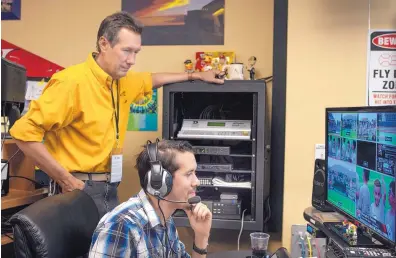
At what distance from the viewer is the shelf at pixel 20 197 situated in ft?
6.28

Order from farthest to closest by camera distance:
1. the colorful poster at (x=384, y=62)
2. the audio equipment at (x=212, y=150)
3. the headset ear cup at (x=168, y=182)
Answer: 1. the audio equipment at (x=212, y=150)
2. the colorful poster at (x=384, y=62)
3. the headset ear cup at (x=168, y=182)

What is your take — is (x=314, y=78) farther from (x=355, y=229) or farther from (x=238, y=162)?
(x=355, y=229)

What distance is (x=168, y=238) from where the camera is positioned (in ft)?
4.62

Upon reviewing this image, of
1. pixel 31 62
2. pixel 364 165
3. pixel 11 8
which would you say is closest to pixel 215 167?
pixel 364 165

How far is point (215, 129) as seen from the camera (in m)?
2.24

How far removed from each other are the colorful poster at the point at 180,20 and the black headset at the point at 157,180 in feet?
4.93

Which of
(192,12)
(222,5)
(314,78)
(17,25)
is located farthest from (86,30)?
(314,78)

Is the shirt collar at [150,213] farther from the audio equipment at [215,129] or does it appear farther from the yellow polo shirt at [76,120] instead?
the audio equipment at [215,129]

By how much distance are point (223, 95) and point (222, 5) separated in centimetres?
60

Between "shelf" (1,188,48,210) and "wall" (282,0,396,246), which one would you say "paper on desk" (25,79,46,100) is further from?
"wall" (282,0,396,246)

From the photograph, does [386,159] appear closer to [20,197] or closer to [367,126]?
[367,126]

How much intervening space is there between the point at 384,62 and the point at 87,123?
1491 millimetres

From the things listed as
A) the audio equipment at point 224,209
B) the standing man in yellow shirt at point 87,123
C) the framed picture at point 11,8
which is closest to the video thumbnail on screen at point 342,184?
the audio equipment at point 224,209

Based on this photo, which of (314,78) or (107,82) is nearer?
(107,82)
